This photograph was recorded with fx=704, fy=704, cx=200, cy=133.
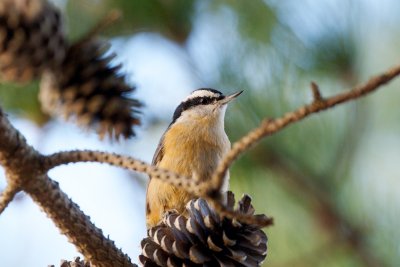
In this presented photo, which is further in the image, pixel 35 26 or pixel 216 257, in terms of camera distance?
pixel 216 257

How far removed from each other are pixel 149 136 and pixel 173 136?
1.17 m

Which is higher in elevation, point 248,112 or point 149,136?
point 149,136

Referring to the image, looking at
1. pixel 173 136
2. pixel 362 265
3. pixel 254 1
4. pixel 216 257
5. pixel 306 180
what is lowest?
pixel 216 257

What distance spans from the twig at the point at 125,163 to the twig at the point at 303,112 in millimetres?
37

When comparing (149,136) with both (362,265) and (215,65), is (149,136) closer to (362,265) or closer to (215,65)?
(215,65)

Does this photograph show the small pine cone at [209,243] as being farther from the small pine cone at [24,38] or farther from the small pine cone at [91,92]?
the small pine cone at [24,38]

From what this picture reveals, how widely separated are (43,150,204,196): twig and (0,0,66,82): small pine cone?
0.18 metres

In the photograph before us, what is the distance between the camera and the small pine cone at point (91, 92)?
1001 millimetres

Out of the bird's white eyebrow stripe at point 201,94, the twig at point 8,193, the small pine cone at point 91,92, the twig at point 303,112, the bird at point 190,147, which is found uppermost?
the bird's white eyebrow stripe at point 201,94

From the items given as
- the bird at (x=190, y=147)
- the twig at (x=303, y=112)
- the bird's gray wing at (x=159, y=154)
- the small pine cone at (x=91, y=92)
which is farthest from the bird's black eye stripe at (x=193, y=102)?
the twig at (x=303, y=112)

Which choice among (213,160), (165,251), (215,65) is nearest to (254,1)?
(215,65)

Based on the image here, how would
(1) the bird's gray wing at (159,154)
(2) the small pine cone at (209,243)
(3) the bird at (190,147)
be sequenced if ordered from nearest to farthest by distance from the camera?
(2) the small pine cone at (209,243), (3) the bird at (190,147), (1) the bird's gray wing at (159,154)

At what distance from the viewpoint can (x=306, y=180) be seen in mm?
2609

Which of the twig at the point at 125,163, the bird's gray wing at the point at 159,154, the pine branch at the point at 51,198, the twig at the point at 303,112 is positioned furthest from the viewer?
the bird's gray wing at the point at 159,154
